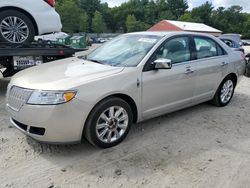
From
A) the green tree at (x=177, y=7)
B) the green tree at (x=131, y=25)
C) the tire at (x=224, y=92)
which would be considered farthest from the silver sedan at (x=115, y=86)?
the green tree at (x=177, y=7)

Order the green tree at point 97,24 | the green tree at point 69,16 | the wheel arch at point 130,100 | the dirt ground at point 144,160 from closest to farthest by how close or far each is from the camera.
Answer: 1. the dirt ground at point 144,160
2. the wheel arch at point 130,100
3. the green tree at point 69,16
4. the green tree at point 97,24

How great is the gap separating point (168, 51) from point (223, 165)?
1.94 meters

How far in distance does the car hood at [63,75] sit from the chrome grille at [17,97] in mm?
71

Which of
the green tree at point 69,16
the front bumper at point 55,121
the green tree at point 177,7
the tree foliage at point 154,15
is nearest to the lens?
the front bumper at point 55,121

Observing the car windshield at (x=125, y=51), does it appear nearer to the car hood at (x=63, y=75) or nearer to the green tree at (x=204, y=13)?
the car hood at (x=63, y=75)

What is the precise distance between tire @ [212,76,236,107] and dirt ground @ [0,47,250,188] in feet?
3.07

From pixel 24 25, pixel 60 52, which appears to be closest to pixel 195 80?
pixel 60 52

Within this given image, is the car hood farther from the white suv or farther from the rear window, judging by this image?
the white suv

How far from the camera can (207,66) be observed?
16.8 feet

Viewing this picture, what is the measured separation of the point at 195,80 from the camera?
4.89 metres

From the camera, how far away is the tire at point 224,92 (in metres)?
5.65

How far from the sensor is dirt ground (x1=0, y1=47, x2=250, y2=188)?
3143 millimetres

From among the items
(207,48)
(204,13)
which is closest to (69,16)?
(204,13)

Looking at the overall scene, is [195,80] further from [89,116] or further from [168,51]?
[89,116]
